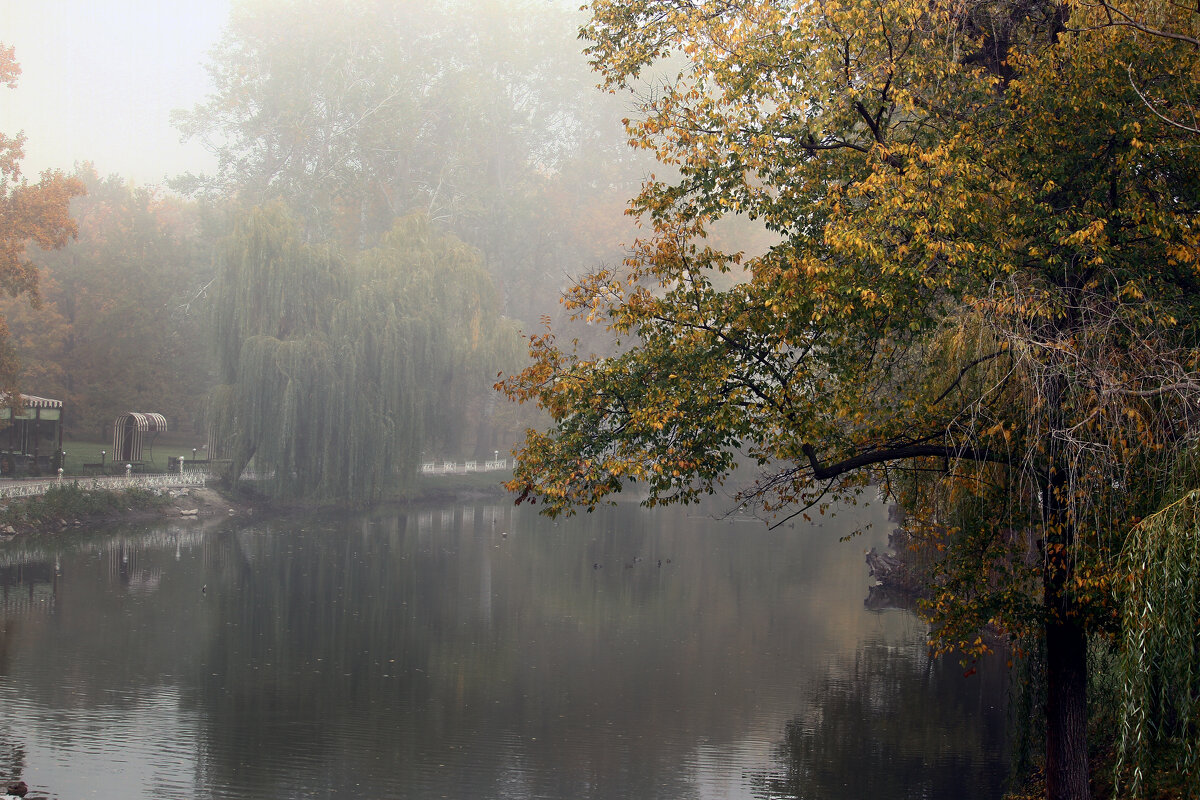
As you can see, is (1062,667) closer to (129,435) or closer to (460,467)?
(129,435)

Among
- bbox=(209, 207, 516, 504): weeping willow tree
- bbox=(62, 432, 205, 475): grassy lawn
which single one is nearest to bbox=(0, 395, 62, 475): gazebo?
bbox=(62, 432, 205, 475): grassy lawn

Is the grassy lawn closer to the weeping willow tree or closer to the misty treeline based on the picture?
the misty treeline

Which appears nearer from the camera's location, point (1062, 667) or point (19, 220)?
point (1062, 667)

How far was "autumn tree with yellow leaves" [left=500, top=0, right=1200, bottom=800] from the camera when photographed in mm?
9094

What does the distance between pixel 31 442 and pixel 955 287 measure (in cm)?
3359

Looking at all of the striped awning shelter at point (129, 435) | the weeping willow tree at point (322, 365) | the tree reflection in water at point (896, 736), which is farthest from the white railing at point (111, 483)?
the tree reflection in water at point (896, 736)

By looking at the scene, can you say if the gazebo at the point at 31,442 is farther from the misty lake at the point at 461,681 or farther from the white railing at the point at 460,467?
the white railing at the point at 460,467

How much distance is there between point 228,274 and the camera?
3588cm

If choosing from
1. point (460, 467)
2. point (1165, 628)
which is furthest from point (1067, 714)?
point (460, 467)

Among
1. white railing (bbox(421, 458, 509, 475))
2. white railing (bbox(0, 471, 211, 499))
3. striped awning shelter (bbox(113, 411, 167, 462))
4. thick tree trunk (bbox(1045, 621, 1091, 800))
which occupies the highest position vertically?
striped awning shelter (bbox(113, 411, 167, 462))

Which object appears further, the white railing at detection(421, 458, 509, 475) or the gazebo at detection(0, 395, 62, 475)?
the white railing at detection(421, 458, 509, 475)

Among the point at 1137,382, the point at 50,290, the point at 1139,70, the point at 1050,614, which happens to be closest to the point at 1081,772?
the point at 1050,614

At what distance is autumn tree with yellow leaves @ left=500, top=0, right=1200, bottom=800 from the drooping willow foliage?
1.01m

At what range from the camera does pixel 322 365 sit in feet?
116
